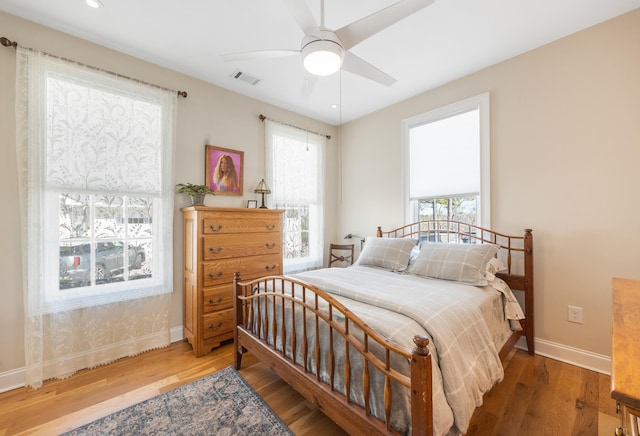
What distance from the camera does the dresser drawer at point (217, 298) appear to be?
2529mm

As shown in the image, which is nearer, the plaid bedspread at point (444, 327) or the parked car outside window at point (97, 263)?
the plaid bedspread at point (444, 327)

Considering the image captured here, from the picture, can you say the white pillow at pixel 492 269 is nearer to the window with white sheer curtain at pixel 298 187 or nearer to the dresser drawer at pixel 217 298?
the window with white sheer curtain at pixel 298 187

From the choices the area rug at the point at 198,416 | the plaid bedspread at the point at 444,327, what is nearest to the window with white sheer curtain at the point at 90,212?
the area rug at the point at 198,416

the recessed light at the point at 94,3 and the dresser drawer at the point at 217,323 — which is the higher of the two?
the recessed light at the point at 94,3

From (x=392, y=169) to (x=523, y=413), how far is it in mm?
2685

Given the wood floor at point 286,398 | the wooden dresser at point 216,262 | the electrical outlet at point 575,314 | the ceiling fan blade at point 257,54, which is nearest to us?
the wood floor at point 286,398

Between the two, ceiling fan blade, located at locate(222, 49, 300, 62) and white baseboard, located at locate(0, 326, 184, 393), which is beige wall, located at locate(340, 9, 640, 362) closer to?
ceiling fan blade, located at locate(222, 49, 300, 62)

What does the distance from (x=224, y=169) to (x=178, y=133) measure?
0.58m

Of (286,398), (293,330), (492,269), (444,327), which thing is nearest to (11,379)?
(286,398)

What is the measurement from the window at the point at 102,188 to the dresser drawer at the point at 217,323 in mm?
531

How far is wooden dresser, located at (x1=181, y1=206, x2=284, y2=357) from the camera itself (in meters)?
2.51

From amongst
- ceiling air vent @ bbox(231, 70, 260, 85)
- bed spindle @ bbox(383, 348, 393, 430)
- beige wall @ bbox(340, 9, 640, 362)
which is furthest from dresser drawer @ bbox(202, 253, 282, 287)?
beige wall @ bbox(340, 9, 640, 362)

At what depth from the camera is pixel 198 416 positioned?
1.70 metres

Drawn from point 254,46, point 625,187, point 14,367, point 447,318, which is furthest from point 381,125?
point 14,367
